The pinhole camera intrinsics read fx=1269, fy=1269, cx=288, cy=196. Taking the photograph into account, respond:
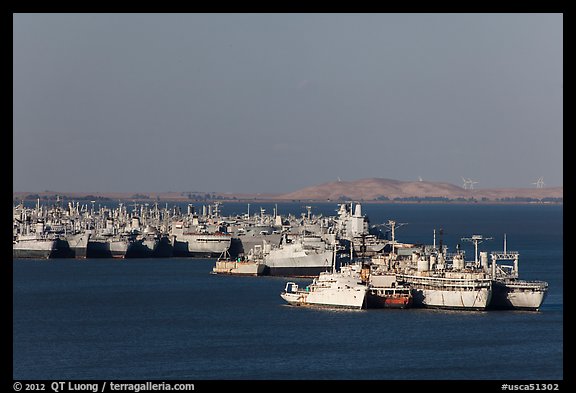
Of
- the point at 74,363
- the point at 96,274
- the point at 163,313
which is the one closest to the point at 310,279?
the point at 96,274

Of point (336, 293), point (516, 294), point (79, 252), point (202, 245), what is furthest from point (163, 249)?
point (516, 294)

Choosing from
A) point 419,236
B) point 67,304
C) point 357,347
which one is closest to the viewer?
point 357,347

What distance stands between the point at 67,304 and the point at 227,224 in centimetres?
5572

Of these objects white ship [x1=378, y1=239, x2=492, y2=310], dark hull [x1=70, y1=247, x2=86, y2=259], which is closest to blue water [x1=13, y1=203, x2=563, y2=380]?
white ship [x1=378, y1=239, x2=492, y2=310]

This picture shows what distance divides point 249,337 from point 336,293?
10570 millimetres

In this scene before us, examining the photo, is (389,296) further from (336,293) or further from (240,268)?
(240,268)

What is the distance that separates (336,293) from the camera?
2395 inches

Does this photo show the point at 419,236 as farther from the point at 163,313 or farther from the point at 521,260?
the point at 163,313

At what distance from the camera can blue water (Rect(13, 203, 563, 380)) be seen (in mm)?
43188

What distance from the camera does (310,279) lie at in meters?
79.6

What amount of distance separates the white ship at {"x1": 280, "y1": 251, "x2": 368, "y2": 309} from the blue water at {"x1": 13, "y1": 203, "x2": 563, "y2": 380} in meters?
0.97

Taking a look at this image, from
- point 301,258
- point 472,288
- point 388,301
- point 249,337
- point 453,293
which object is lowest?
point 249,337

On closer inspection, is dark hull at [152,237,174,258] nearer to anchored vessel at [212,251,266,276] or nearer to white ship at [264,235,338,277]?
anchored vessel at [212,251,266,276]

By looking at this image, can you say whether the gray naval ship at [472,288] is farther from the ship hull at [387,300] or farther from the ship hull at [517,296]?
the ship hull at [387,300]
